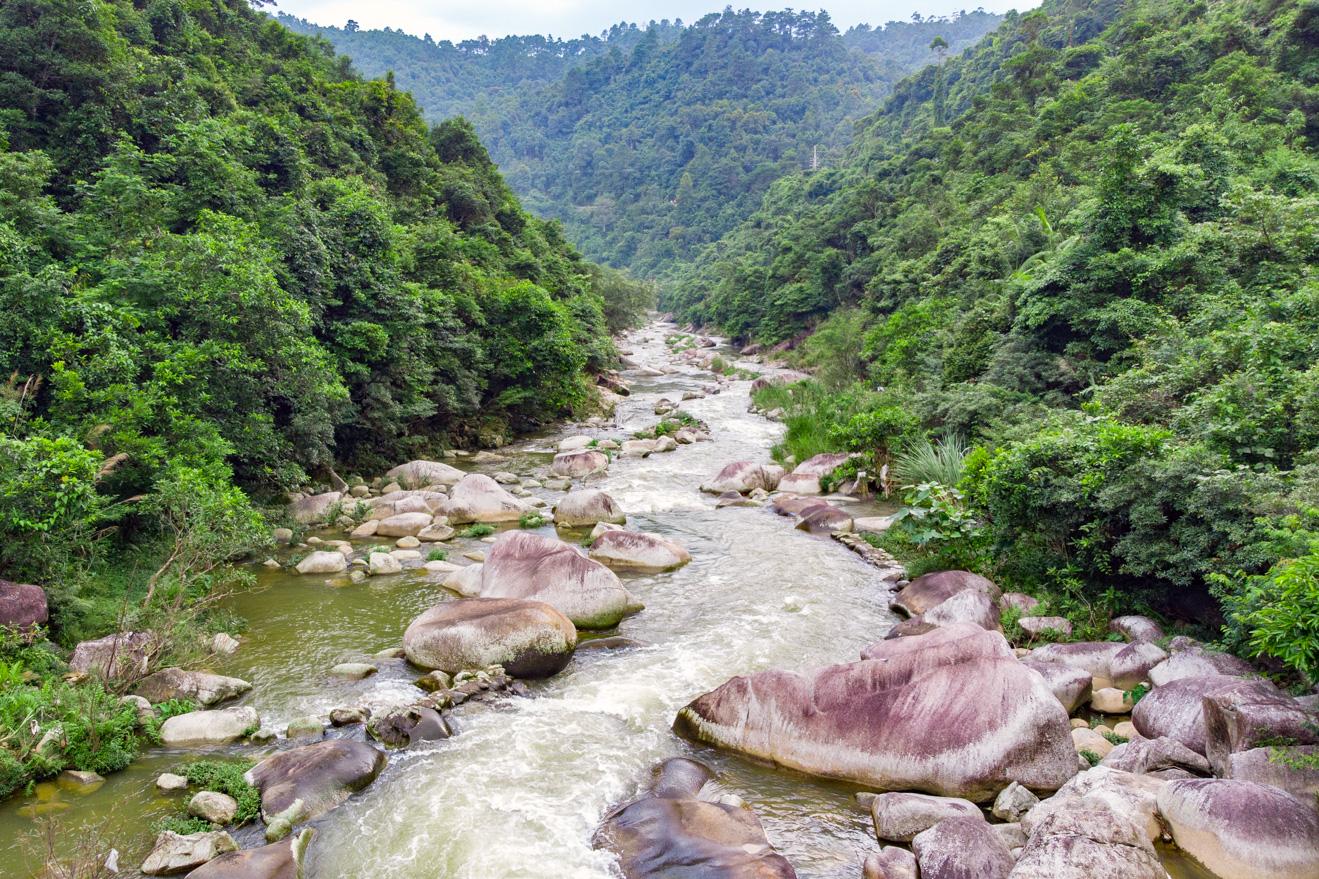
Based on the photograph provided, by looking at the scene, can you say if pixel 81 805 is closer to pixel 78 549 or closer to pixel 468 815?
pixel 468 815

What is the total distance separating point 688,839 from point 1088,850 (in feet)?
11.3

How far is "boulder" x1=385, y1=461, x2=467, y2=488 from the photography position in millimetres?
21078

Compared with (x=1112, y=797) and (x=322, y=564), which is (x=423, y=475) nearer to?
(x=322, y=564)

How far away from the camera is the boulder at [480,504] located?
18531 mm

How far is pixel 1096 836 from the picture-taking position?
5.88 m

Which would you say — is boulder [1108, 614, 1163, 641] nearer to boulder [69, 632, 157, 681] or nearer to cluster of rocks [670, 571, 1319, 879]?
cluster of rocks [670, 571, 1319, 879]

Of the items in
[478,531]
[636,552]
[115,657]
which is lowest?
[478,531]

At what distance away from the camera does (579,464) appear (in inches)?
916

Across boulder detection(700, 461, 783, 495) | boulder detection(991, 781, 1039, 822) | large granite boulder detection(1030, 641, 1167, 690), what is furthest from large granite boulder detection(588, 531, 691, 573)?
boulder detection(991, 781, 1039, 822)

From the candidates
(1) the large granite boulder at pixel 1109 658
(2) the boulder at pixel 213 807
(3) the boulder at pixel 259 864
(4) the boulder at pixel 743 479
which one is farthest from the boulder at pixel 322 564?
(1) the large granite boulder at pixel 1109 658

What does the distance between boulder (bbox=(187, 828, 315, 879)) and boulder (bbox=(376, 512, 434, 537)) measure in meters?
11.0

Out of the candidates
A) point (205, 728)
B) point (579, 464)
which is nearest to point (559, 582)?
point (205, 728)

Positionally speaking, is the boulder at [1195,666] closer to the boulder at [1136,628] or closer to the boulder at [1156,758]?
the boulder at [1136,628]

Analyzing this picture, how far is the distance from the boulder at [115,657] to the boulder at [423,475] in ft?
36.6
